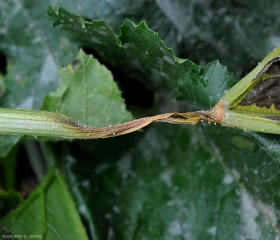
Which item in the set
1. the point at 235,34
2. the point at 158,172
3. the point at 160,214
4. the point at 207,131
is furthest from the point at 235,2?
the point at 160,214

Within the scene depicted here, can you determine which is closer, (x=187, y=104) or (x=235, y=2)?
(x=187, y=104)

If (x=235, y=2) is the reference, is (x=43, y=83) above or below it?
below

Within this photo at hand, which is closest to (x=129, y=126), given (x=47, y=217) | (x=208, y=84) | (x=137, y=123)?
(x=137, y=123)

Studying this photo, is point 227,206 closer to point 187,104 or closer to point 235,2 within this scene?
point 187,104

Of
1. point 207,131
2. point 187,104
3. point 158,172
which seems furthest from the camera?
point 158,172

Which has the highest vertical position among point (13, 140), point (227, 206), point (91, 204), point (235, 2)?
point (235, 2)

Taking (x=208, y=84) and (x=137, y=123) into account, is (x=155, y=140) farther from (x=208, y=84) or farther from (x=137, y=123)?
(x=137, y=123)

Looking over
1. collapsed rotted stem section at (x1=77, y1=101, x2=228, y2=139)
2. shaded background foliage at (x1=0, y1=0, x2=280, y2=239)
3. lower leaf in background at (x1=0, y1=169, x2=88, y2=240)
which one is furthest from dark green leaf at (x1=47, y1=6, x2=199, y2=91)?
lower leaf in background at (x1=0, y1=169, x2=88, y2=240)

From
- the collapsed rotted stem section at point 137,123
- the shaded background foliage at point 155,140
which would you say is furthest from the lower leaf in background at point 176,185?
the collapsed rotted stem section at point 137,123
